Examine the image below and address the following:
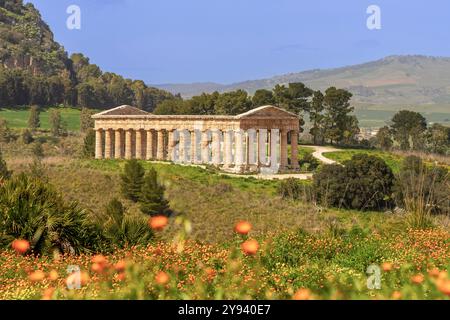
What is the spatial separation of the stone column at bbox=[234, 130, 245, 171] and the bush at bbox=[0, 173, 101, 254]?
48.5m

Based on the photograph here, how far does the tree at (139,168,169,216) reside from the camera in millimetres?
48812

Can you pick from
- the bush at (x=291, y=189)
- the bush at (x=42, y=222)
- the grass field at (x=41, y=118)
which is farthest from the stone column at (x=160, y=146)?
the bush at (x=42, y=222)

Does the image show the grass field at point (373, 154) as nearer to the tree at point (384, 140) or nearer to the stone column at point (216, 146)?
the stone column at point (216, 146)

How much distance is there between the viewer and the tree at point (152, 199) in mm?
48812

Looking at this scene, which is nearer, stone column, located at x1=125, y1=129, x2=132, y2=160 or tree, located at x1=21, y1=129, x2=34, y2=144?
stone column, located at x1=125, y1=129, x2=132, y2=160

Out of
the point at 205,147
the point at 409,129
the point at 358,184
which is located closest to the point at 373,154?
the point at 205,147

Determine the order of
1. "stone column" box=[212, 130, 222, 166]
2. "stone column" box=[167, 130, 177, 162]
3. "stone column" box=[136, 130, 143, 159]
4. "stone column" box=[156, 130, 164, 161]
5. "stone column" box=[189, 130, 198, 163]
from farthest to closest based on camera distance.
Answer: "stone column" box=[136, 130, 143, 159] → "stone column" box=[167, 130, 177, 162] → "stone column" box=[156, 130, 164, 161] → "stone column" box=[189, 130, 198, 163] → "stone column" box=[212, 130, 222, 166]

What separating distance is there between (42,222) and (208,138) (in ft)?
177

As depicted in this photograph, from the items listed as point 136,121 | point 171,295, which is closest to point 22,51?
point 136,121

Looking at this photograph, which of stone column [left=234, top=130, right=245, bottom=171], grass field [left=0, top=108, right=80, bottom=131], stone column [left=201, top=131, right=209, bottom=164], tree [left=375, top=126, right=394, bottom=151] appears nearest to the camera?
stone column [left=234, top=130, right=245, bottom=171]

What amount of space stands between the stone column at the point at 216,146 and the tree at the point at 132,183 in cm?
1817

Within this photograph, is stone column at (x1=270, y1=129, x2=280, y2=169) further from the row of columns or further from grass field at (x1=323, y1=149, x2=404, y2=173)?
grass field at (x1=323, y1=149, x2=404, y2=173)

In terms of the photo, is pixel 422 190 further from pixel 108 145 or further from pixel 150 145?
pixel 108 145

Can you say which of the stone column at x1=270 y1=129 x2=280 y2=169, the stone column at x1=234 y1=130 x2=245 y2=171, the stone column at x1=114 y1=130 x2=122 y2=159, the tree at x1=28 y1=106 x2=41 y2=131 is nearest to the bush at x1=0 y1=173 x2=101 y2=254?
the stone column at x1=234 y1=130 x2=245 y2=171
